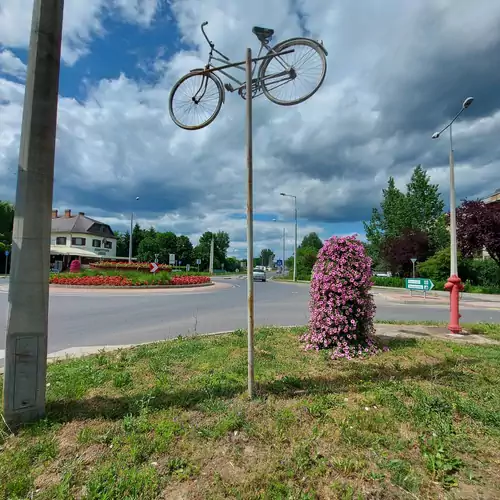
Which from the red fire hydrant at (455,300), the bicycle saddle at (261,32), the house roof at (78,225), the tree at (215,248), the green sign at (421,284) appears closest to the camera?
the bicycle saddle at (261,32)

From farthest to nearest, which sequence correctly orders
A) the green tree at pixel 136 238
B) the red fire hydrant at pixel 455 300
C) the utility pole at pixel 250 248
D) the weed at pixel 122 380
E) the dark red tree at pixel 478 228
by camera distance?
the green tree at pixel 136 238, the dark red tree at pixel 478 228, the red fire hydrant at pixel 455 300, the weed at pixel 122 380, the utility pole at pixel 250 248

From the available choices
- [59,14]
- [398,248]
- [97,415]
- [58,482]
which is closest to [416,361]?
[97,415]

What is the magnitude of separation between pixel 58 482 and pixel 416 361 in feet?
15.2

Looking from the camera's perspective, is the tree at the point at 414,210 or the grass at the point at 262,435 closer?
the grass at the point at 262,435

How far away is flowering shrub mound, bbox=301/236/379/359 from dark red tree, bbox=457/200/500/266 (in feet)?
84.3

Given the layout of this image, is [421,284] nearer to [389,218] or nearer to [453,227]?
[453,227]

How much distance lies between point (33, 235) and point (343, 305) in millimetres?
4352

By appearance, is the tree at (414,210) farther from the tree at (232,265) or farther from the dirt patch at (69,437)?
the tree at (232,265)

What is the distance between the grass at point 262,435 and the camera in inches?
89.9

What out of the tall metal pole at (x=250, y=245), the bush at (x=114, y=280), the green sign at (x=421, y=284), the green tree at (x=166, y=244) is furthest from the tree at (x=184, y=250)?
the tall metal pole at (x=250, y=245)

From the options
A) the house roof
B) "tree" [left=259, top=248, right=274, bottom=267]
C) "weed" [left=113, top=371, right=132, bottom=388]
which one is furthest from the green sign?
"tree" [left=259, top=248, right=274, bottom=267]

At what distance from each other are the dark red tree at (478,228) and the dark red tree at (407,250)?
29.5 feet

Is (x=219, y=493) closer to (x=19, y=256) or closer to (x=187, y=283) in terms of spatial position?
(x=19, y=256)

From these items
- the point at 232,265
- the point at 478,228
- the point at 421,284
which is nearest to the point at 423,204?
the point at 478,228
